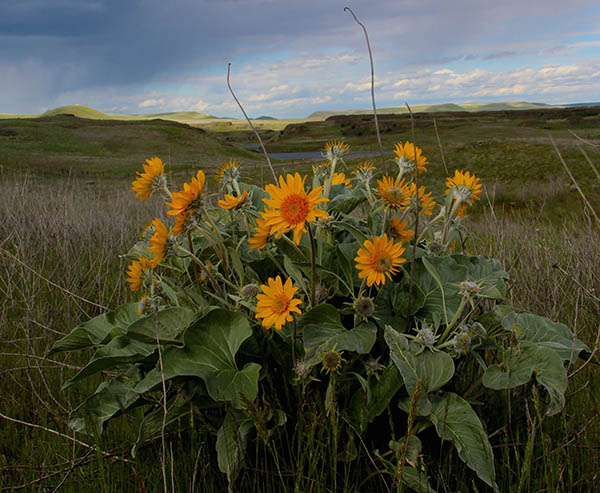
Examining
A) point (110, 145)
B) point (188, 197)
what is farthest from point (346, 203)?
point (110, 145)

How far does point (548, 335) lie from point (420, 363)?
1.88 feet

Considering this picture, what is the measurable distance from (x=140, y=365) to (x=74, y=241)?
382 cm

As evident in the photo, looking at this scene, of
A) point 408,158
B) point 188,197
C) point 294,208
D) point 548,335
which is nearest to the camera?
point 294,208

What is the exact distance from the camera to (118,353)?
4.66 ft

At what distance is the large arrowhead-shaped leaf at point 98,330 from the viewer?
1570 millimetres

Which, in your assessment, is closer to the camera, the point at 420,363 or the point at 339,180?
the point at 420,363

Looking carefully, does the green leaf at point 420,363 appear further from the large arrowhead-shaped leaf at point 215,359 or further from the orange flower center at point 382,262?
the large arrowhead-shaped leaf at point 215,359

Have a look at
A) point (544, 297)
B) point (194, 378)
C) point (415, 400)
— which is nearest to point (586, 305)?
point (544, 297)

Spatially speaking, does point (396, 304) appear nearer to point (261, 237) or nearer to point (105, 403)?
point (261, 237)

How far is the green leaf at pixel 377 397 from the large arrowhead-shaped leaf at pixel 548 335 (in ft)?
1.36

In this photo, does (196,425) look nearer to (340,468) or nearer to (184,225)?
(340,468)

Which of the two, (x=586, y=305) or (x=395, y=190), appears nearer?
(x=395, y=190)

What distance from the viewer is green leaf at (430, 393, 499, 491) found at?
1.19 m

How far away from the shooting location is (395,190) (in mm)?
1388
